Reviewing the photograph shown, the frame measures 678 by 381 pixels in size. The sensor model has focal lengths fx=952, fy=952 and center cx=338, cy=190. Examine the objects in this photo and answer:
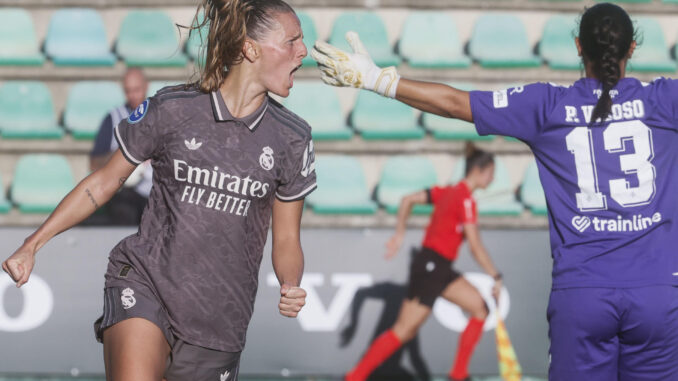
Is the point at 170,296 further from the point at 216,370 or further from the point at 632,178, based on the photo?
the point at 632,178

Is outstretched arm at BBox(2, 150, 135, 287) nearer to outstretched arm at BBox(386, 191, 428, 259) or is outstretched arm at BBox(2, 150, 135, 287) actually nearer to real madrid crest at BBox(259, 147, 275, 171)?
real madrid crest at BBox(259, 147, 275, 171)

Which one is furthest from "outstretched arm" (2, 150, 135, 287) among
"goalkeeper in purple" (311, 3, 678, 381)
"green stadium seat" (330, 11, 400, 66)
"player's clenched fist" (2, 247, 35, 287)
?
"green stadium seat" (330, 11, 400, 66)

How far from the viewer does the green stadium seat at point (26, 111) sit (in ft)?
28.6

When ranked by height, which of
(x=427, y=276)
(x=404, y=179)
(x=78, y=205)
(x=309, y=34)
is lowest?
(x=427, y=276)

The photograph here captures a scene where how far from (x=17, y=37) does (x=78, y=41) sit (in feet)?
2.01

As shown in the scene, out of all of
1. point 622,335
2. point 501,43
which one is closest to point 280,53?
point 622,335

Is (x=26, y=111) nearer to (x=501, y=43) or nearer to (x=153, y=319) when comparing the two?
(x=501, y=43)

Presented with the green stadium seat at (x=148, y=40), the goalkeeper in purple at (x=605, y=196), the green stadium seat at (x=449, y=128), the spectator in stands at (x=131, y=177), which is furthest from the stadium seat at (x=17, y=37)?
the goalkeeper in purple at (x=605, y=196)

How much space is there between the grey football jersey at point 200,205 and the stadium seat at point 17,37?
6090mm

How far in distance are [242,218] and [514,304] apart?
4406 mm

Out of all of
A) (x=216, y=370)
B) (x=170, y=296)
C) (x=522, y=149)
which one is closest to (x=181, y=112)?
(x=170, y=296)

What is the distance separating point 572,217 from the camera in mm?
3518

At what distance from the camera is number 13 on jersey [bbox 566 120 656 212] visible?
346 centimetres

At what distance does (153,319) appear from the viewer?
10.9 feet
